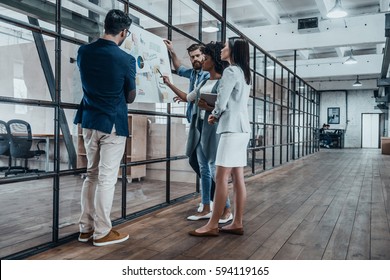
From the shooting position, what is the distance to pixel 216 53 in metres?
2.52

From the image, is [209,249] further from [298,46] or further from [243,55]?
[298,46]

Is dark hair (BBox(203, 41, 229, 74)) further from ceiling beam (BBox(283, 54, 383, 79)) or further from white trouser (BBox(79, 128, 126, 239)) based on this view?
ceiling beam (BBox(283, 54, 383, 79))

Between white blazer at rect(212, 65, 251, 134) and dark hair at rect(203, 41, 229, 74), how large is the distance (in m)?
0.40

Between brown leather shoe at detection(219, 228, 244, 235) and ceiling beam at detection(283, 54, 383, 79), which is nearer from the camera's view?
brown leather shoe at detection(219, 228, 244, 235)

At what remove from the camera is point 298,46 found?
8.12m

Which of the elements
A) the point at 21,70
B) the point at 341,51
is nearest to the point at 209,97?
the point at 21,70

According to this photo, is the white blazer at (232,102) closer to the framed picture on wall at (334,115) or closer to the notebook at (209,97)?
the notebook at (209,97)

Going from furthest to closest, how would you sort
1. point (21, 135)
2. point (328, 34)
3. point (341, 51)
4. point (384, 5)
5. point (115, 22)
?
point (341, 51)
point (328, 34)
point (384, 5)
point (21, 135)
point (115, 22)

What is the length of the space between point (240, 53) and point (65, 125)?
1.78 meters

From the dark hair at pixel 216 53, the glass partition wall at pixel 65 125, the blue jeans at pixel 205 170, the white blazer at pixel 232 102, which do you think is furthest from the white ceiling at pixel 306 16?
the white blazer at pixel 232 102

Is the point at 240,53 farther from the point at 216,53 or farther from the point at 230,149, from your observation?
the point at 230,149

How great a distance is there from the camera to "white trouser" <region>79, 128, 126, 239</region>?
2000mm

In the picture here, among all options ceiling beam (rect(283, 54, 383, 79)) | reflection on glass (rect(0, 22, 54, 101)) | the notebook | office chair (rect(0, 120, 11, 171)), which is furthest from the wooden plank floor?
ceiling beam (rect(283, 54, 383, 79))
